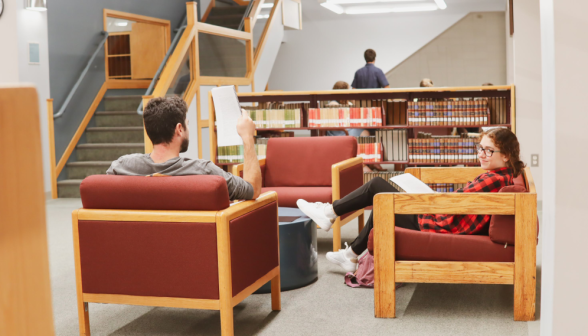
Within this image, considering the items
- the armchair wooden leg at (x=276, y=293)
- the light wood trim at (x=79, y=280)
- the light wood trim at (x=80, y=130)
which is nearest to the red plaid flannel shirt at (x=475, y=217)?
the armchair wooden leg at (x=276, y=293)

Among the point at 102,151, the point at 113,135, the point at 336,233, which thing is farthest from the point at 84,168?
the point at 336,233

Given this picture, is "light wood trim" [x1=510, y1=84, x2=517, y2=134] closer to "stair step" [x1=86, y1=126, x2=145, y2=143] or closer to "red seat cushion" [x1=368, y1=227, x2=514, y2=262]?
"red seat cushion" [x1=368, y1=227, x2=514, y2=262]

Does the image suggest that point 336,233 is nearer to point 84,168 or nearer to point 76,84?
point 84,168

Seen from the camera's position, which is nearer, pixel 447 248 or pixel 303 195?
pixel 447 248

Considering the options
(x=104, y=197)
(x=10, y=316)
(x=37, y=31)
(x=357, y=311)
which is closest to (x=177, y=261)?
(x=104, y=197)

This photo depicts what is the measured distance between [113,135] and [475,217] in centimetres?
711

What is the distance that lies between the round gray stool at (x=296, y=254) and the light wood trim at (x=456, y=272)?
74cm

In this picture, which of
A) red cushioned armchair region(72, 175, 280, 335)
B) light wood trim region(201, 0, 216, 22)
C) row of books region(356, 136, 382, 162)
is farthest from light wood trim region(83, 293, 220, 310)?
light wood trim region(201, 0, 216, 22)

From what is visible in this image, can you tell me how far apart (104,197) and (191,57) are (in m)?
5.14

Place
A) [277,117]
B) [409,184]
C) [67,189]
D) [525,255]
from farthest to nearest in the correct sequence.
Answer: [67,189] < [277,117] < [409,184] < [525,255]

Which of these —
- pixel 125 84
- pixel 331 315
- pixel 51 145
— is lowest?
pixel 331 315

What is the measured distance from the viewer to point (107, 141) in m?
9.14

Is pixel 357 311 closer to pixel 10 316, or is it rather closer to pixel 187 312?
pixel 187 312

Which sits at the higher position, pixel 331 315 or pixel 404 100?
pixel 404 100
